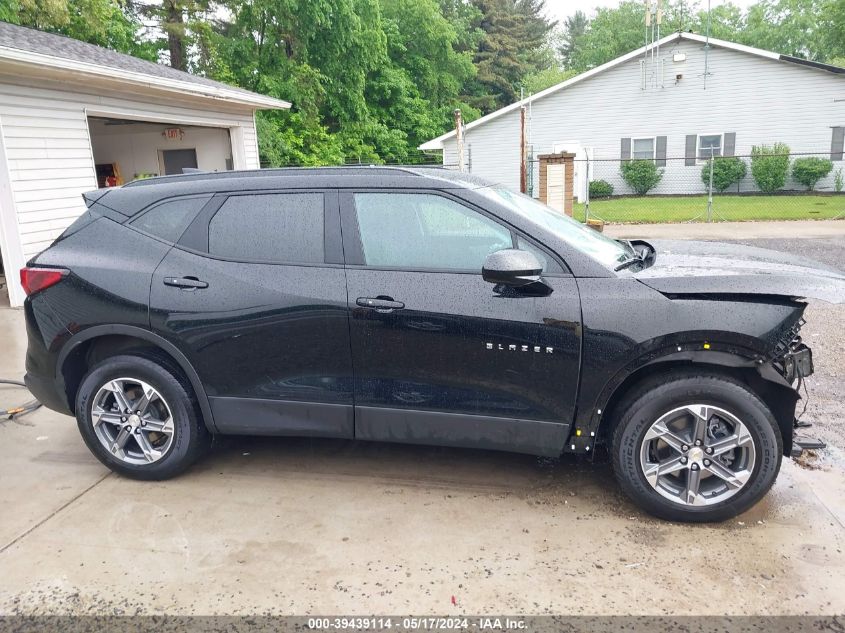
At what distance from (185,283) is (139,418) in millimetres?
879

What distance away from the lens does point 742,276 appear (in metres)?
3.25

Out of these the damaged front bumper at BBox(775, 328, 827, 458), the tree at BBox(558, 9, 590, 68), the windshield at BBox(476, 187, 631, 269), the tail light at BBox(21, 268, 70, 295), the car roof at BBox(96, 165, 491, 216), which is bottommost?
the damaged front bumper at BBox(775, 328, 827, 458)

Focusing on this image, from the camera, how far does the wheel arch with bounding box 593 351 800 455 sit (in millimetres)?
3182

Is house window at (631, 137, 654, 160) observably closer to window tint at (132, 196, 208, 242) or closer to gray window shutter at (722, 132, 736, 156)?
gray window shutter at (722, 132, 736, 156)

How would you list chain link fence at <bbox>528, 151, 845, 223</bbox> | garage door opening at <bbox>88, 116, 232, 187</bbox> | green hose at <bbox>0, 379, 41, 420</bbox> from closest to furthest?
green hose at <bbox>0, 379, 41, 420</bbox>
garage door opening at <bbox>88, 116, 232, 187</bbox>
chain link fence at <bbox>528, 151, 845, 223</bbox>

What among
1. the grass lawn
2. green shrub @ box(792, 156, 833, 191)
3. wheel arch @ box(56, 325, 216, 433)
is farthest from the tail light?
green shrub @ box(792, 156, 833, 191)

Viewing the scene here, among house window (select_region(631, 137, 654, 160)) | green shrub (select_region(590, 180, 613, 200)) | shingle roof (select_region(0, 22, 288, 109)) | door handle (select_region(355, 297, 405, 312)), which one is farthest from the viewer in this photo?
green shrub (select_region(590, 180, 613, 200))

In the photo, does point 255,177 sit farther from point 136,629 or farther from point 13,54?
point 13,54

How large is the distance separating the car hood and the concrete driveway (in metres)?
1.19

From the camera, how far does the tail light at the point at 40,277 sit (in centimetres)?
392

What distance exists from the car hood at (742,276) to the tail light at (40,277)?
3339 millimetres

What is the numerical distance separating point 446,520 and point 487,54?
157 feet

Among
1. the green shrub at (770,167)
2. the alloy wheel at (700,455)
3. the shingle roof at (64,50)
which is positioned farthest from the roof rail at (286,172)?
the green shrub at (770,167)

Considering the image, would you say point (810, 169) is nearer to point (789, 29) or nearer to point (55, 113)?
point (55, 113)
